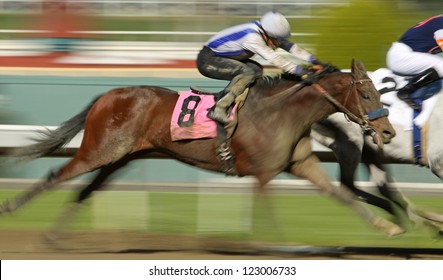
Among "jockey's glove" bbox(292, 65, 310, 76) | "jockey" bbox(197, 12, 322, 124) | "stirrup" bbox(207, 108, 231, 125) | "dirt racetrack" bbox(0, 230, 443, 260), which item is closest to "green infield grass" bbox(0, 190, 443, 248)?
"dirt racetrack" bbox(0, 230, 443, 260)

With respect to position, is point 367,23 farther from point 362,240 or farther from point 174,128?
point 174,128

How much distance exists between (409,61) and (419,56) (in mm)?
88

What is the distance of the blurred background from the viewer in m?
8.03

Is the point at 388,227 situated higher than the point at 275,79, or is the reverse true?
the point at 275,79

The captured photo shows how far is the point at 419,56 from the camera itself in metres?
7.57

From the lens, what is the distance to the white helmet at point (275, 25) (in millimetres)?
6773

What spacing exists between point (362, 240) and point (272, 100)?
4.92ft

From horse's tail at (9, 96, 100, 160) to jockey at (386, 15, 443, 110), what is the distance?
246cm

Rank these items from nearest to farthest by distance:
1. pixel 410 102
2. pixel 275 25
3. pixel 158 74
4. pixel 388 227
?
pixel 388 227
pixel 275 25
pixel 410 102
pixel 158 74

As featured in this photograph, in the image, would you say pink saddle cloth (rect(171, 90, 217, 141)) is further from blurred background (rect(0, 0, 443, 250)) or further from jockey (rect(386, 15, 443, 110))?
jockey (rect(386, 15, 443, 110))

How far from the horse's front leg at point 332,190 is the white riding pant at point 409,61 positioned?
119 centimetres

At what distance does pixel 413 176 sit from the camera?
9305mm

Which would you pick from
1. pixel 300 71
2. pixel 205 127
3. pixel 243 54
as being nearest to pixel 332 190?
pixel 300 71

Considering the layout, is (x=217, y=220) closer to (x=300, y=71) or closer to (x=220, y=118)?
(x=220, y=118)
